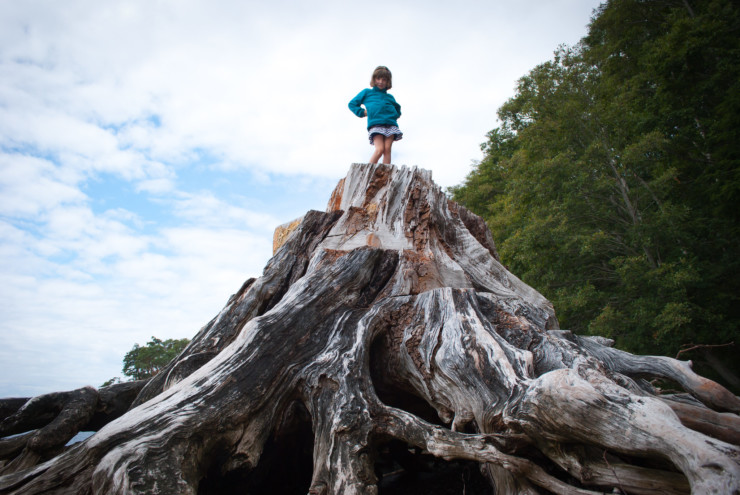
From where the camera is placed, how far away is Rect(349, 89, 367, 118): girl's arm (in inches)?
281

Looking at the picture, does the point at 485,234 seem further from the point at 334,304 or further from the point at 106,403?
the point at 106,403

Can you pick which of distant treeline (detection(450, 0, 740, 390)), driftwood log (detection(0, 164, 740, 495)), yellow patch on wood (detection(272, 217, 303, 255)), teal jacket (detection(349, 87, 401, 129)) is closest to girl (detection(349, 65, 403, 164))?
teal jacket (detection(349, 87, 401, 129))

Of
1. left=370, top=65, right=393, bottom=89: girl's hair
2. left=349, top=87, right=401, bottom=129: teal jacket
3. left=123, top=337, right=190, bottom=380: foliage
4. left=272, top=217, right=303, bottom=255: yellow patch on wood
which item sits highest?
left=370, top=65, right=393, bottom=89: girl's hair

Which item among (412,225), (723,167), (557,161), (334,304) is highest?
(557,161)

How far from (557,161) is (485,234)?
7149 mm

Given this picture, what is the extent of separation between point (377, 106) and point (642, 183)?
909 cm

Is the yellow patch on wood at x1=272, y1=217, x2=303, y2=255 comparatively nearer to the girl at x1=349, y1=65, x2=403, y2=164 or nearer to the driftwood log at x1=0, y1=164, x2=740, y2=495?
the girl at x1=349, y1=65, x2=403, y2=164

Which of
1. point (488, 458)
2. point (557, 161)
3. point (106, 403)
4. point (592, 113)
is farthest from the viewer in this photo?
point (592, 113)

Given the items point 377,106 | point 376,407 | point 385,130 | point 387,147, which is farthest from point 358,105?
point 376,407

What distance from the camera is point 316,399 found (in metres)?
2.44

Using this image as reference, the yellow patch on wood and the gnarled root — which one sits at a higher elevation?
the yellow patch on wood

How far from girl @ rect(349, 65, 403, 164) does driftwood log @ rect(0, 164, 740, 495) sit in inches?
127

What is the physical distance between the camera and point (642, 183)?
11.8 m

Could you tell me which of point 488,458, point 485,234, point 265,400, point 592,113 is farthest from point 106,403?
point 592,113
